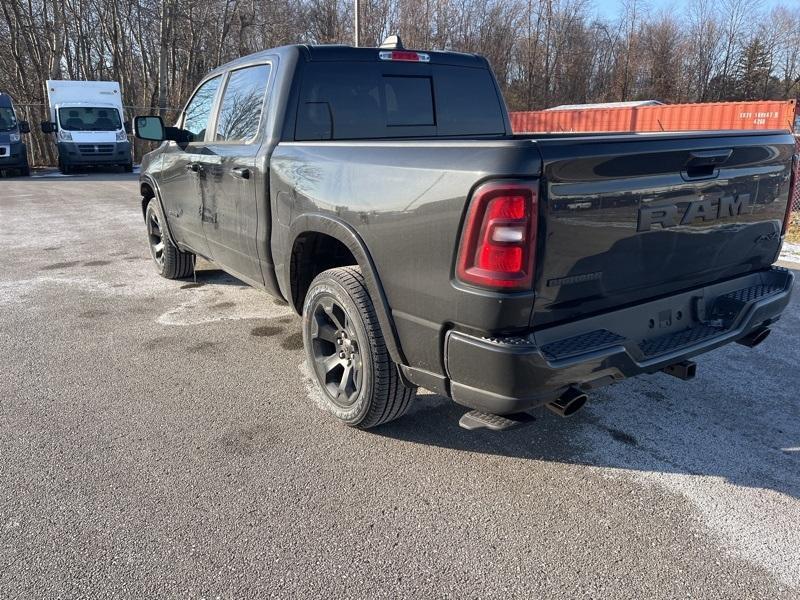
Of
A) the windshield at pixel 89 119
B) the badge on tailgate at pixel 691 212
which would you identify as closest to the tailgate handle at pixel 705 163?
the badge on tailgate at pixel 691 212

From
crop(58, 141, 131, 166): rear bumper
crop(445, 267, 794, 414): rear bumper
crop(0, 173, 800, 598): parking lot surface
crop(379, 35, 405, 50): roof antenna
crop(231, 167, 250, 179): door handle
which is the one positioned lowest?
crop(0, 173, 800, 598): parking lot surface

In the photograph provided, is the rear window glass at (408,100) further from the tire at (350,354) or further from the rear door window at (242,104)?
the tire at (350,354)

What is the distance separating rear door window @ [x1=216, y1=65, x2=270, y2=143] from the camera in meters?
3.97

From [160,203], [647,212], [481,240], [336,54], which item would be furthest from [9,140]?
[647,212]

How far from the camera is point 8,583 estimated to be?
2.25 metres

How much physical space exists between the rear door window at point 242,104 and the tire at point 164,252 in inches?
72.0

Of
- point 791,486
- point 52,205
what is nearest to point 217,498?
point 791,486

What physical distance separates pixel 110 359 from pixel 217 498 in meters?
2.13

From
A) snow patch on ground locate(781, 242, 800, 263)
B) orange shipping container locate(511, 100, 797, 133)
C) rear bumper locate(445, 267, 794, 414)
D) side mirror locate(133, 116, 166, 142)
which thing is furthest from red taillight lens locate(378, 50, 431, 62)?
orange shipping container locate(511, 100, 797, 133)

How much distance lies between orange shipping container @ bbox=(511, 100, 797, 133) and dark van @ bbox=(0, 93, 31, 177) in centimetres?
1651

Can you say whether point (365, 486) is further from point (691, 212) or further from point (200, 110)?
point (200, 110)

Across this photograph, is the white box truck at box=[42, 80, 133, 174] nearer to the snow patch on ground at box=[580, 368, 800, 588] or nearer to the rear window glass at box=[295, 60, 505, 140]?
the rear window glass at box=[295, 60, 505, 140]

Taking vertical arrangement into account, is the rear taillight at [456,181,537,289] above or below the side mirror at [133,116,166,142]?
below

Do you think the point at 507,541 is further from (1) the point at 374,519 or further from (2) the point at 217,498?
(2) the point at 217,498
